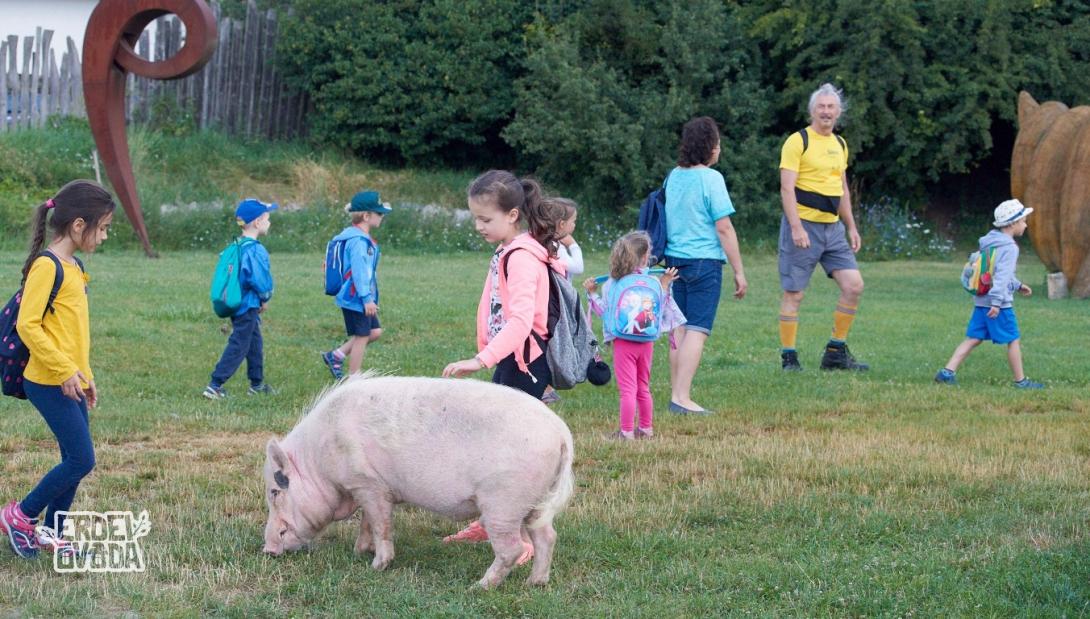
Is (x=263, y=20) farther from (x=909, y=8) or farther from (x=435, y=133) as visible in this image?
(x=909, y=8)

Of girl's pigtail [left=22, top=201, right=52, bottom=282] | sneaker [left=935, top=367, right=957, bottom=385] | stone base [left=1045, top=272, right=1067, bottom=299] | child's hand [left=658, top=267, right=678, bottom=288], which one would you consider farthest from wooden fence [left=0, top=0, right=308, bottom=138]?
girl's pigtail [left=22, top=201, right=52, bottom=282]

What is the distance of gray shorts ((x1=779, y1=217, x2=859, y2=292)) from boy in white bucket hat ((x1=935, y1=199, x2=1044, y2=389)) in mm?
1105

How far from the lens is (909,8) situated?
24812 mm

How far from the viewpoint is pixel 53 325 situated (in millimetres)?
5102

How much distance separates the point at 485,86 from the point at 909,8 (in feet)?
29.9

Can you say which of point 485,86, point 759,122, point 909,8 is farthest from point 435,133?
point 909,8

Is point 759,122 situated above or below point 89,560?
above

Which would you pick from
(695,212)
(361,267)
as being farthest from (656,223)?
(361,267)

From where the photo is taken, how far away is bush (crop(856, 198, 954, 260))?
25.0 metres

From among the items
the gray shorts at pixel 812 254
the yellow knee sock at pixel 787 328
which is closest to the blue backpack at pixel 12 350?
the gray shorts at pixel 812 254

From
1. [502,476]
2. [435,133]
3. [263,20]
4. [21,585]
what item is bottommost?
[21,585]

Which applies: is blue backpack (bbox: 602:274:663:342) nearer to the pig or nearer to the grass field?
the grass field

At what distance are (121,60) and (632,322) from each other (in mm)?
11621

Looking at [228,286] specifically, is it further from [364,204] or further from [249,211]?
[364,204]
